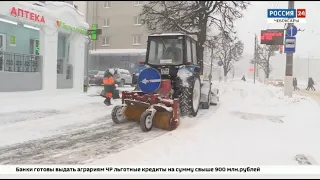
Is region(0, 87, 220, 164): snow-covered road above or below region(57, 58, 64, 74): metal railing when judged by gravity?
below

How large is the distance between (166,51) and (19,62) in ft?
24.8

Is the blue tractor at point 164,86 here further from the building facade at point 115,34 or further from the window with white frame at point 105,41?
the window with white frame at point 105,41

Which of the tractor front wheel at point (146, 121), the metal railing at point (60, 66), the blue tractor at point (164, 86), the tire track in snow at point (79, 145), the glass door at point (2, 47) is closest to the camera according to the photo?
the tire track in snow at point (79, 145)

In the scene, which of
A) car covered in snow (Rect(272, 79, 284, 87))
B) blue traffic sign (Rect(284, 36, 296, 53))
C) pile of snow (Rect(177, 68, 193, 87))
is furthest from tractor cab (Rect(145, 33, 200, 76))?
blue traffic sign (Rect(284, 36, 296, 53))

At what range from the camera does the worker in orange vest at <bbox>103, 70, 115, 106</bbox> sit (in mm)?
11273

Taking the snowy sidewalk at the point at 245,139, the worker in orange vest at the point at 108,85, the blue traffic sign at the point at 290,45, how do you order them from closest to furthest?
the snowy sidewalk at the point at 245,139, the blue traffic sign at the point at 290,45, the worker in orange vest at the point at 108,85

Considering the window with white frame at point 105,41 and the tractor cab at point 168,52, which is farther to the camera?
the window with white frame at point 105,41

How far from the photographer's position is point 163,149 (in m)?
5.41

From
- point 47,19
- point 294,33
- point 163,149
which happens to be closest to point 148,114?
point 163,149

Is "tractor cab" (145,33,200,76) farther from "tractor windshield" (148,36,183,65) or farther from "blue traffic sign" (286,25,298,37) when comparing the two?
"blue traffic sign" (286,25,298,37)

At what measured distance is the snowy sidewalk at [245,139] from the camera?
15.8 ft

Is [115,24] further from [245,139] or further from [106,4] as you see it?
[245,139]

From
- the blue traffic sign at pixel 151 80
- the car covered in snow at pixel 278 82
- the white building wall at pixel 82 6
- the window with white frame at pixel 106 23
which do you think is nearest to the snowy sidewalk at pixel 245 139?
the car covered in snow at pixel 278 82

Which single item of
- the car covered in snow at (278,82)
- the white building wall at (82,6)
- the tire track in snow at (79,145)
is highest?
the white building wall at (82,6)
